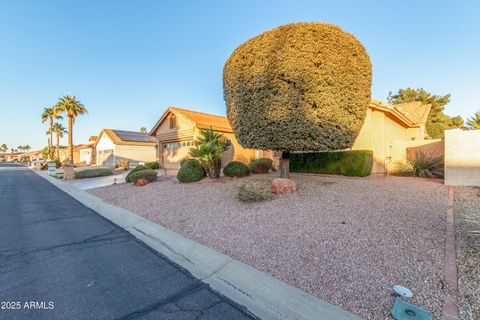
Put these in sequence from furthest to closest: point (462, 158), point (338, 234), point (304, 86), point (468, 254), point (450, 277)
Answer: point (462, 158) < point (304, 86) < point (338, 234) < point (468, 254) < point (450, 277)

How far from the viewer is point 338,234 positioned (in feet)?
15.1

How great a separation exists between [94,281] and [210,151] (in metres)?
7.82

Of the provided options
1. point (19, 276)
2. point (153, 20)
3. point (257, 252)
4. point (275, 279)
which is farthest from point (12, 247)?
point (153, 20)

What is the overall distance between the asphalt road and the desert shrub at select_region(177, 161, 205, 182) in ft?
18.4

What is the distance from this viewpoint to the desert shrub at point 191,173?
11.3 m

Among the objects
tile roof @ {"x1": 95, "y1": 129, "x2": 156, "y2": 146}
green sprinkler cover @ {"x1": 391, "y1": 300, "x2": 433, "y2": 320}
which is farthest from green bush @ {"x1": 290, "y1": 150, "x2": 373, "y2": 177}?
tile roof @ {"x1": 95, "y1": 129, "x2": 156, "y2": 146}

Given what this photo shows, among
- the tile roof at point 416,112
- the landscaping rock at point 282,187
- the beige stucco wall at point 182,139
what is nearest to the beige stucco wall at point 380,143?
the landscaping rock at point 282,187

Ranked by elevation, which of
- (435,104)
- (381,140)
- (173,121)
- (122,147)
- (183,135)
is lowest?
(381,140)

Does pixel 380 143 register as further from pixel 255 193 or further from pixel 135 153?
pixel 135 153

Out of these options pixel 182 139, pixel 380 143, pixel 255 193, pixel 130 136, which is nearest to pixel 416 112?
pixel 380 143

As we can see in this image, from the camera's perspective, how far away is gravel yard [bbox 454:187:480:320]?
2.60 meters

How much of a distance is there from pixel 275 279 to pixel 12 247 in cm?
573

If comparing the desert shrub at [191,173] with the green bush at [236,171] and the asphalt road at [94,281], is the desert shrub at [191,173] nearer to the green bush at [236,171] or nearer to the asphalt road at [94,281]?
the green bush at [236,171]

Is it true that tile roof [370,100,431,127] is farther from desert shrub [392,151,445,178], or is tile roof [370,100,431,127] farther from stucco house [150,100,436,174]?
desert shrub [392,151,445,178]
